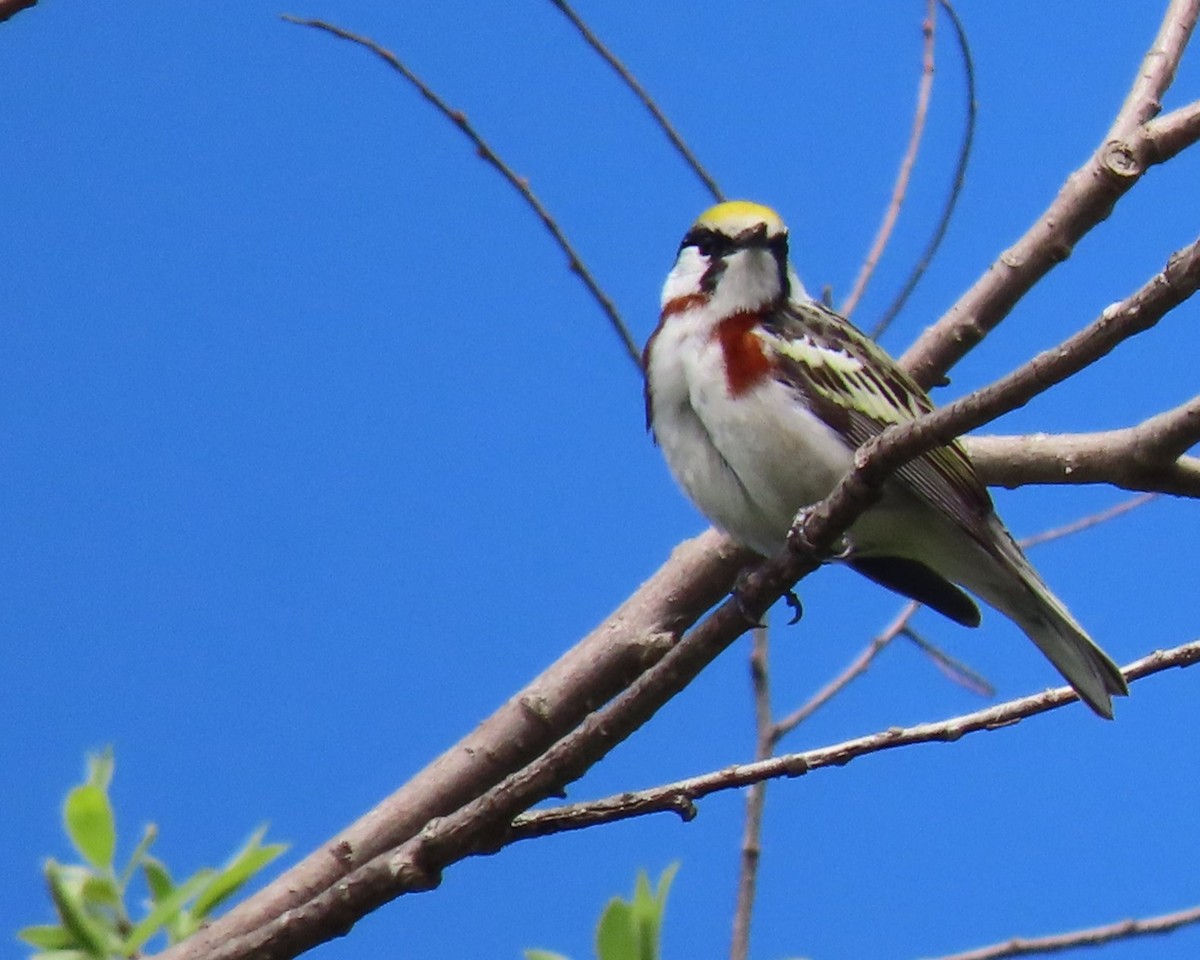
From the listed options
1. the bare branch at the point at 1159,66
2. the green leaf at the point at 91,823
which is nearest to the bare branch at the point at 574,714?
the green leaf at the point at 91,823

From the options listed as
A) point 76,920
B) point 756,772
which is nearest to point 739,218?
point 756,772

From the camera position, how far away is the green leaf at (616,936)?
1312mm

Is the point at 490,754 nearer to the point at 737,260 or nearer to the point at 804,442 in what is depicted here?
the point at 804,442

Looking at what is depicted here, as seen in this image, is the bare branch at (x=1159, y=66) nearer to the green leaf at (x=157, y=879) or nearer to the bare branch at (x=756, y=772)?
the bare branch at (x=756, y=772)

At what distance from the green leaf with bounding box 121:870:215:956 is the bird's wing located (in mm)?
1096

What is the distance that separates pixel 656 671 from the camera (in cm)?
156

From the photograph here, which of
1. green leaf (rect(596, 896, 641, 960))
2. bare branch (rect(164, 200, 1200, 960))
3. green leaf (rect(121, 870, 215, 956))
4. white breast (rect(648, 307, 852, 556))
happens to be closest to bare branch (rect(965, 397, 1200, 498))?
white breast (rect(648, 307, 852, 556))

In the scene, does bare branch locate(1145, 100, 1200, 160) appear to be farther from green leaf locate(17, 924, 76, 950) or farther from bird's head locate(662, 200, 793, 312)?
green leaf locate(17, 924, 76, 950)

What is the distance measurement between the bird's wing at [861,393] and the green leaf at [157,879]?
1.11 m

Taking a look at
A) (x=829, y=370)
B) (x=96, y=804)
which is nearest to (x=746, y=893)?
(x=829, y=370)

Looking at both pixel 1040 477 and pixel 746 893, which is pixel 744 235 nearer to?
pixel 1040 477

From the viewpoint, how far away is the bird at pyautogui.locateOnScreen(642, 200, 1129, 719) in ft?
7.30

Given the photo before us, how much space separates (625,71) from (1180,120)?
91cm

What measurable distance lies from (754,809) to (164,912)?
970mm
